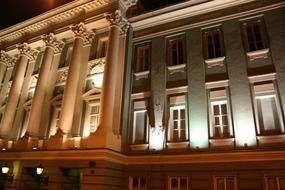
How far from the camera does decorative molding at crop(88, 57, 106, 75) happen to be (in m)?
17.1

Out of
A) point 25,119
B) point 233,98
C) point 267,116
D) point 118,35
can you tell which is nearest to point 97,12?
point 118,35

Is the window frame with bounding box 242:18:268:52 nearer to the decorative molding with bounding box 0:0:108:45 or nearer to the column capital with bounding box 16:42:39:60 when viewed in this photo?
the decorative molding with bounding box 0:0:108:45

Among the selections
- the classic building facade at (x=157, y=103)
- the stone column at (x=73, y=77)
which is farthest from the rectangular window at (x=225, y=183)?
the stone column at (x=73, y=77)

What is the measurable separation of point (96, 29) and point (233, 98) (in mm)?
10602

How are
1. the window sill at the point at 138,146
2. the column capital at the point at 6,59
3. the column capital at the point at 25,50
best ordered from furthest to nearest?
the column capital at the point at 6,59, the column capital at the point at 25,50, the window sill at the point at 138,146

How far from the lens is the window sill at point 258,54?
13.2 metres

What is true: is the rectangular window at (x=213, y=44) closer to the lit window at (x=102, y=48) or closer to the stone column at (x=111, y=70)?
the stone column at (x=111, y=70)

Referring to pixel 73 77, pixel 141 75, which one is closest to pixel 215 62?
pixel 141 75

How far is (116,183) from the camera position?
1336 cm

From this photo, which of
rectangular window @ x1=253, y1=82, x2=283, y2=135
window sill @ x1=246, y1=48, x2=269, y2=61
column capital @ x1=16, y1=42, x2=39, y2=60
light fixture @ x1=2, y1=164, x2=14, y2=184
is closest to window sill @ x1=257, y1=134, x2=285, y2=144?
rectangular window @ x1=253, y1=82, x2=283, y2=135

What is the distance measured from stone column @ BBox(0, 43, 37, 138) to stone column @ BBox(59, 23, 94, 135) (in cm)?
507

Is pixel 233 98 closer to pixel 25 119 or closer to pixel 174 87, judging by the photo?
pixel 174 87

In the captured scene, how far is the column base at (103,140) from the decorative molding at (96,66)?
15.9ft

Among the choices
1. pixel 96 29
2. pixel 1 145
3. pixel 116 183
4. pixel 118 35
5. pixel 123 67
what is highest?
pixel 96 29
